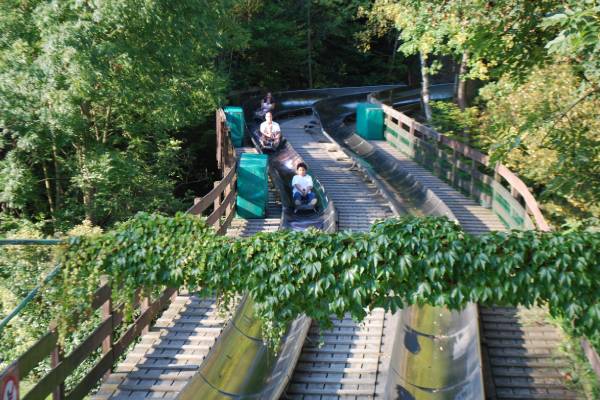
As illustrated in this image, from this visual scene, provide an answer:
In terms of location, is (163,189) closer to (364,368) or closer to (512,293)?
(364,368)

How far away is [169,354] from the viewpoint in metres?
8.53

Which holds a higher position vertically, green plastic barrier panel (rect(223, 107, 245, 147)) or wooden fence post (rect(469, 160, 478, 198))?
green plastic barrier panel (rect(223, 107, 245, 147))

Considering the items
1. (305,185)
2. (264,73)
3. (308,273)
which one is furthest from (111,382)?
(264,73)

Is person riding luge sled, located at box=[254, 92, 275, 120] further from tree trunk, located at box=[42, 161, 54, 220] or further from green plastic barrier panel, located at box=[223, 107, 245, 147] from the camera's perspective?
tree trunk, located at box=[42, 161, 54, 220]

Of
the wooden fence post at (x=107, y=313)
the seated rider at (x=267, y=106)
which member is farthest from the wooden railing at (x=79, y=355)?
the seated rider at (x=267, y=106)

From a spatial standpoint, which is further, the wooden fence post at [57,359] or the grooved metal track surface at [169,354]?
the grooved metal track surface at [169,354]

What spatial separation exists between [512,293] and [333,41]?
34603 mm

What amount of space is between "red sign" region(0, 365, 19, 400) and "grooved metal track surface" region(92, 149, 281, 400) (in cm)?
228

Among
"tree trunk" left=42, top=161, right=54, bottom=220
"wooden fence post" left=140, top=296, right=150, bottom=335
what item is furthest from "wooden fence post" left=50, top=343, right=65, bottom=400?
"tree trunk" left=42, top=161, right=54, bottom=220

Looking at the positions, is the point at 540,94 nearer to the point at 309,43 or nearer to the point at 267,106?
the point at 267,106

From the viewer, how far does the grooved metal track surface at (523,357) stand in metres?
8.02

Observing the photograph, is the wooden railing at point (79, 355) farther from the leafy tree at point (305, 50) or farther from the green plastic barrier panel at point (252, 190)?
the leafy tree at point (305, 50)

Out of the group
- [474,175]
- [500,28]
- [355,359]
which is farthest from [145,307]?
[474,175]

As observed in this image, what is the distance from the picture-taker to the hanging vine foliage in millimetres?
6566
